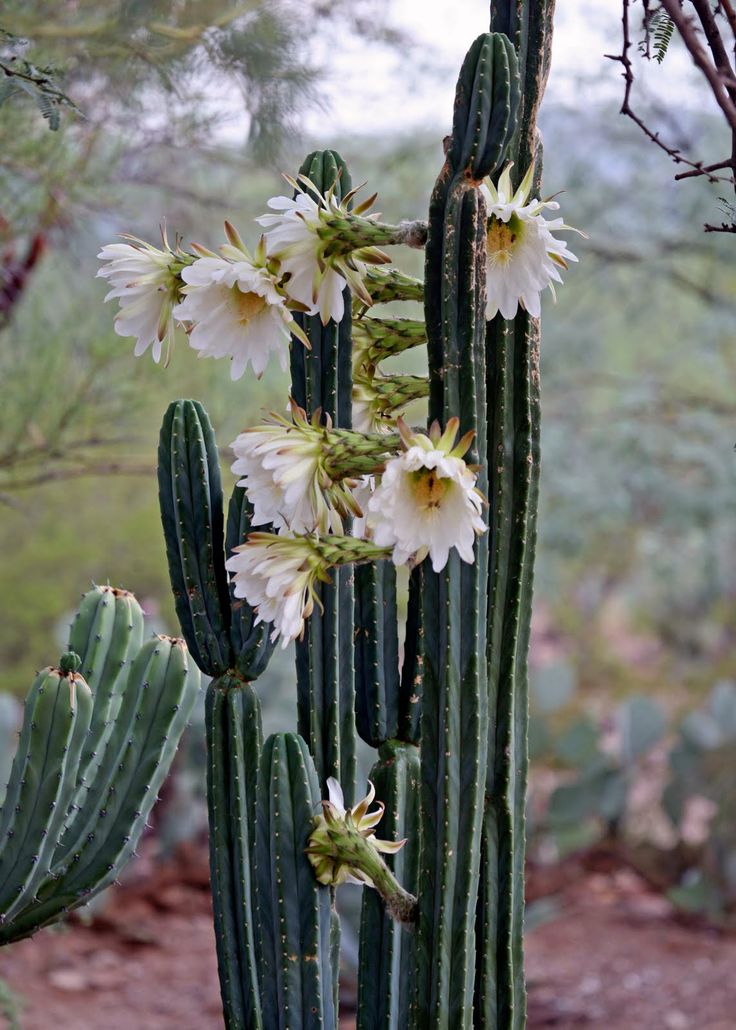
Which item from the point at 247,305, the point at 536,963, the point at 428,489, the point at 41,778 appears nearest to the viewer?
the point at 428,489

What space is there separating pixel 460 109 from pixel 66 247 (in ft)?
5.04

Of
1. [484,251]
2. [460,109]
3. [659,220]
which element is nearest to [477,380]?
[484,251]

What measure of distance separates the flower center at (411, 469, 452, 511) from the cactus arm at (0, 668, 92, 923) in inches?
20.7

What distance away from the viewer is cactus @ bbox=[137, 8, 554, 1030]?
35.4 inches

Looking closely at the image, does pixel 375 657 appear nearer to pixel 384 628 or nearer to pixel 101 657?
pixel 384 628

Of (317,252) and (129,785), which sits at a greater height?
(317,252)

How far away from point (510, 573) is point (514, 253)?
11.0 inches

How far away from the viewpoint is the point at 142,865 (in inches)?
153

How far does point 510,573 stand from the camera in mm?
1021

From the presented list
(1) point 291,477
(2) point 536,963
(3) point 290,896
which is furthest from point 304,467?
(2) point 536,963

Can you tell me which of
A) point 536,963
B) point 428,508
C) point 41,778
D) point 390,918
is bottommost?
point 536,963

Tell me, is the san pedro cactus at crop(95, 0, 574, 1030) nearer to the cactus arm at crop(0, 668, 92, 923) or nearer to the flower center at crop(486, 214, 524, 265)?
the flower center at crop(486, 214, 524, 265)

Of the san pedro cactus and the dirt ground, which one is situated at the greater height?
the san pedro cactus

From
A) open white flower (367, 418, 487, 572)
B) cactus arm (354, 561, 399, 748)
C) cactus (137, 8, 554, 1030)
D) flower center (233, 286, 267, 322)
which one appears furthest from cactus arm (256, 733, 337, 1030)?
flower center (233, 286, 267, 322)
